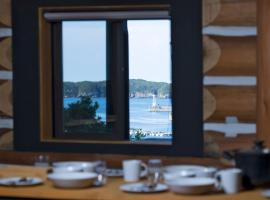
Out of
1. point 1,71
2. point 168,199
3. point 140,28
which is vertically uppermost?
point 140,28

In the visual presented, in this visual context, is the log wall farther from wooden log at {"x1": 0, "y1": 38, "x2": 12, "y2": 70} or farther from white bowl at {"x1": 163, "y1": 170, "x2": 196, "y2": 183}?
white bowl at {"x1": 163, "y1": 170, "x2": 196, "y2": 183}

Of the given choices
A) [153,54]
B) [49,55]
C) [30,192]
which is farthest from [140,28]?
[30,192]

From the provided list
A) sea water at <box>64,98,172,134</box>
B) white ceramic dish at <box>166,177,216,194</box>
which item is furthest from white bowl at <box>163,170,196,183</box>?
sea water at <box>64,98,172,134</box>

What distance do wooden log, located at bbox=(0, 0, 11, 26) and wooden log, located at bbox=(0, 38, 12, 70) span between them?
0.48 ft

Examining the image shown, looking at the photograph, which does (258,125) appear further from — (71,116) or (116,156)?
(71,116)

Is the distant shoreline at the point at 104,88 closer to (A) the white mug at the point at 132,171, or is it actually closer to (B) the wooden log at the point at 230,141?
(B) the wooden log at the point at 230,141

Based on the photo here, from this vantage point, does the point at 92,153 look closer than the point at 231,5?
No

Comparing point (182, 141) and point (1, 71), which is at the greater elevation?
point (1, 71)

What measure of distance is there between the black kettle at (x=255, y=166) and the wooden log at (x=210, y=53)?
1.35 metres

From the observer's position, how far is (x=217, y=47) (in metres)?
4.31

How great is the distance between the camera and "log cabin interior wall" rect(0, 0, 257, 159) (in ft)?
14.0

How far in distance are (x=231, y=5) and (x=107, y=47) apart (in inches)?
45.8

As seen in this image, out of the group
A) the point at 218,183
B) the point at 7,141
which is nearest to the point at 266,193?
the point at 218,183

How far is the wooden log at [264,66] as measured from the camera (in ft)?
13.8
